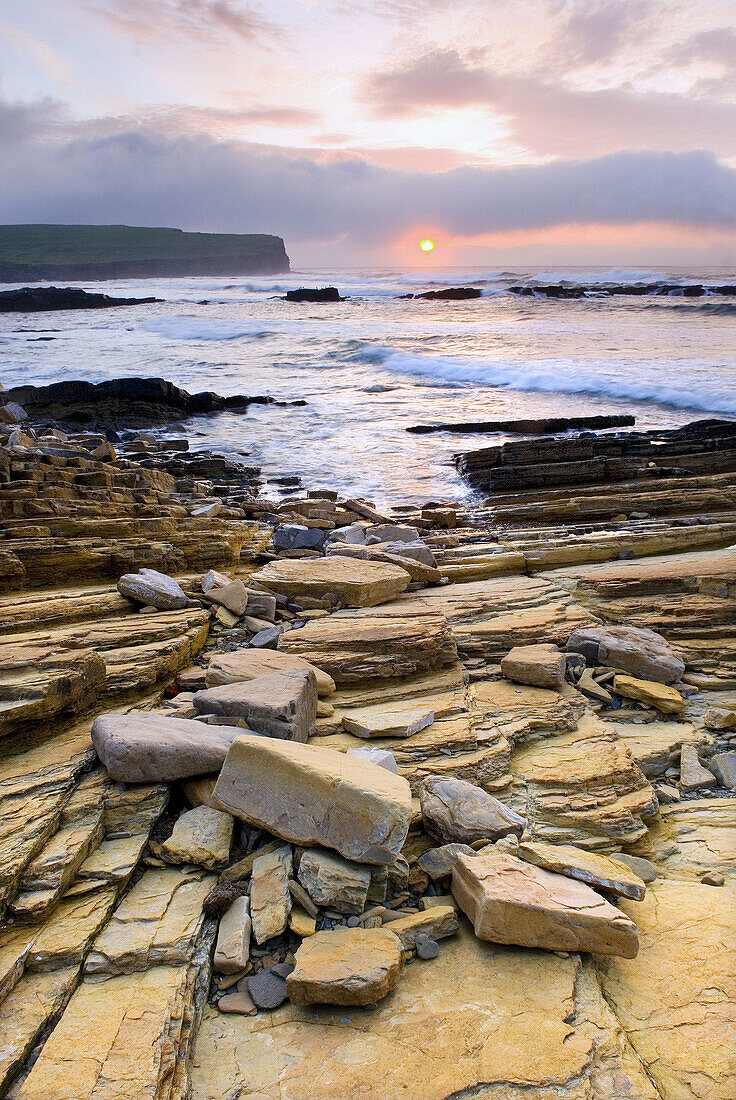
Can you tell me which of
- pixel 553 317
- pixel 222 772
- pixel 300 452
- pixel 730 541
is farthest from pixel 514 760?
pixel 553 317

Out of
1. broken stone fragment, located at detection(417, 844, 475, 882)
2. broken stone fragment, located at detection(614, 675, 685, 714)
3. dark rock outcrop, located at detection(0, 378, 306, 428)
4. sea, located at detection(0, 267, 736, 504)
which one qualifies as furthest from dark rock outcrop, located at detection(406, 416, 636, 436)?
broken stone fragment, located at detection(417, 844, 475, 882)

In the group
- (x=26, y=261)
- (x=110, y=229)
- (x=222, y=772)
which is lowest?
(x=222, y=772)

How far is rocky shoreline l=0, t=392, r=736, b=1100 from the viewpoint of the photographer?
2.17 m

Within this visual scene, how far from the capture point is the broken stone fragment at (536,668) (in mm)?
4297

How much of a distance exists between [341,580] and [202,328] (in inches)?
1581

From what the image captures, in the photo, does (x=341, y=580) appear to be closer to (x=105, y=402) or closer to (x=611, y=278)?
(x=105, y=402)

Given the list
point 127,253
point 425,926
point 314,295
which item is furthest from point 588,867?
point 127,253

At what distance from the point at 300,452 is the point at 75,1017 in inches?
545

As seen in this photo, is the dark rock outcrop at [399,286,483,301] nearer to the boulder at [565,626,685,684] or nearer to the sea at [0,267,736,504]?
the sea at [0,267,736,504]

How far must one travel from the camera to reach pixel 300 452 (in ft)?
50.9

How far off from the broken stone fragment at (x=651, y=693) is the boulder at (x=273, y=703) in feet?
6.65

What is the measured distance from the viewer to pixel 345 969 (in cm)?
232

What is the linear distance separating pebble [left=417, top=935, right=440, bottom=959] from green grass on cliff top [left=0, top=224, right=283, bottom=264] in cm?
13964

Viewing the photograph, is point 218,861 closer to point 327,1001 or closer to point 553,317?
point 327,1001
